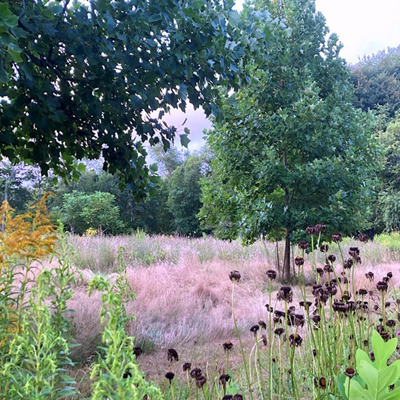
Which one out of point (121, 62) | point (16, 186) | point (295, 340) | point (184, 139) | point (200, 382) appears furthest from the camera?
point (16, 186)

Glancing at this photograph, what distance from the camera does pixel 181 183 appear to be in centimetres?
2809

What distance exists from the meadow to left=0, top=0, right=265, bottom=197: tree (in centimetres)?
109

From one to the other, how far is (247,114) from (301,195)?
1792mm

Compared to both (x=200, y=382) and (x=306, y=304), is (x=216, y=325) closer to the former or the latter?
(x=306, y=304)

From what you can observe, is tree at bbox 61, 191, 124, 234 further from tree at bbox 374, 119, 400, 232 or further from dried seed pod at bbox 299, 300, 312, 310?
dried seed pod at bbox 299, 300, 312, 310

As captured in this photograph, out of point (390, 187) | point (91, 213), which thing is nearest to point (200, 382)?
point (91, 213)

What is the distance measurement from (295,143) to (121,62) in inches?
166

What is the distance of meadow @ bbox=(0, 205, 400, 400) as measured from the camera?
0.86 metres

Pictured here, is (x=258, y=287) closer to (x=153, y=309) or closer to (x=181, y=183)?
(x=153, y=309)

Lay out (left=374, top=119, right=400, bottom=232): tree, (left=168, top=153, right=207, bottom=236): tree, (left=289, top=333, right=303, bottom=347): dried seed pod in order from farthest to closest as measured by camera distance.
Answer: (left=168, top=153, right=207, bottom=236): tree → (left=374, top=119, right=400, bottom=232): tree → (left=289, top=333, right=303, bottom=347): dried seed pod

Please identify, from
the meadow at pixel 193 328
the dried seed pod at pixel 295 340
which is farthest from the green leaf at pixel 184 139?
the dried seed pod at pixel 295 340

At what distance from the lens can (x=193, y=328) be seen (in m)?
3.69

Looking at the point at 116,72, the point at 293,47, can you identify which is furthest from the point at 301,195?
the point at 116,72

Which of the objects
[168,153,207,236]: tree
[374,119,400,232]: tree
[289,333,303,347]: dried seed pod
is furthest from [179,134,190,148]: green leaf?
[168,153,207,236]: tree
